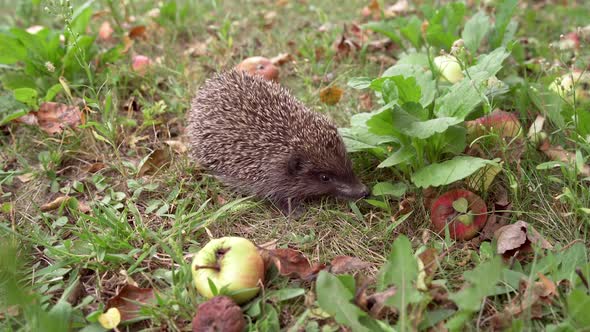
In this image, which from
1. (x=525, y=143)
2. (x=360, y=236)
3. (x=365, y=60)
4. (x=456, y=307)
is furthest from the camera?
(x=365, y=60)

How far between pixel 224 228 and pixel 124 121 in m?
1.78

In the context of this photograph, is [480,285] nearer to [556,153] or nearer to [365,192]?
[365,192]

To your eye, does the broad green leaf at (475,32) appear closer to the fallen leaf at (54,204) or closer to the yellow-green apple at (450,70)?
the yellow-green apple at (450,70)

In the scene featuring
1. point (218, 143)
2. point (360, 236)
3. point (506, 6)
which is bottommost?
point (360, 236)

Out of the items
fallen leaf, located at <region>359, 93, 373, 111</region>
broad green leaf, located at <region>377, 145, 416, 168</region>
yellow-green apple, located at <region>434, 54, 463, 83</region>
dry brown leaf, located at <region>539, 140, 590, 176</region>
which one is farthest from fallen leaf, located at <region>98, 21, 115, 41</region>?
dry brown leaf, located at <region>539, 140, 590, 176</region>

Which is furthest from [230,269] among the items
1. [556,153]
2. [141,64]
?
[141,64]

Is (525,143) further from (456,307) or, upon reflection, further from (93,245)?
(93,245)

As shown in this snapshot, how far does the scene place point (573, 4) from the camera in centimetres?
691

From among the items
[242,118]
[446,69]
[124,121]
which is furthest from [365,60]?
[124,121]

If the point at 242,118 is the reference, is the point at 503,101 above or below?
below

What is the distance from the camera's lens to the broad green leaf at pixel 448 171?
3300mm

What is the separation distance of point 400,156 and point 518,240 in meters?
0.94

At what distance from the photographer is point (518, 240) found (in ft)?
10.6

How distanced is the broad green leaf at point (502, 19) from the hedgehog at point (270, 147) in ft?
6.24
